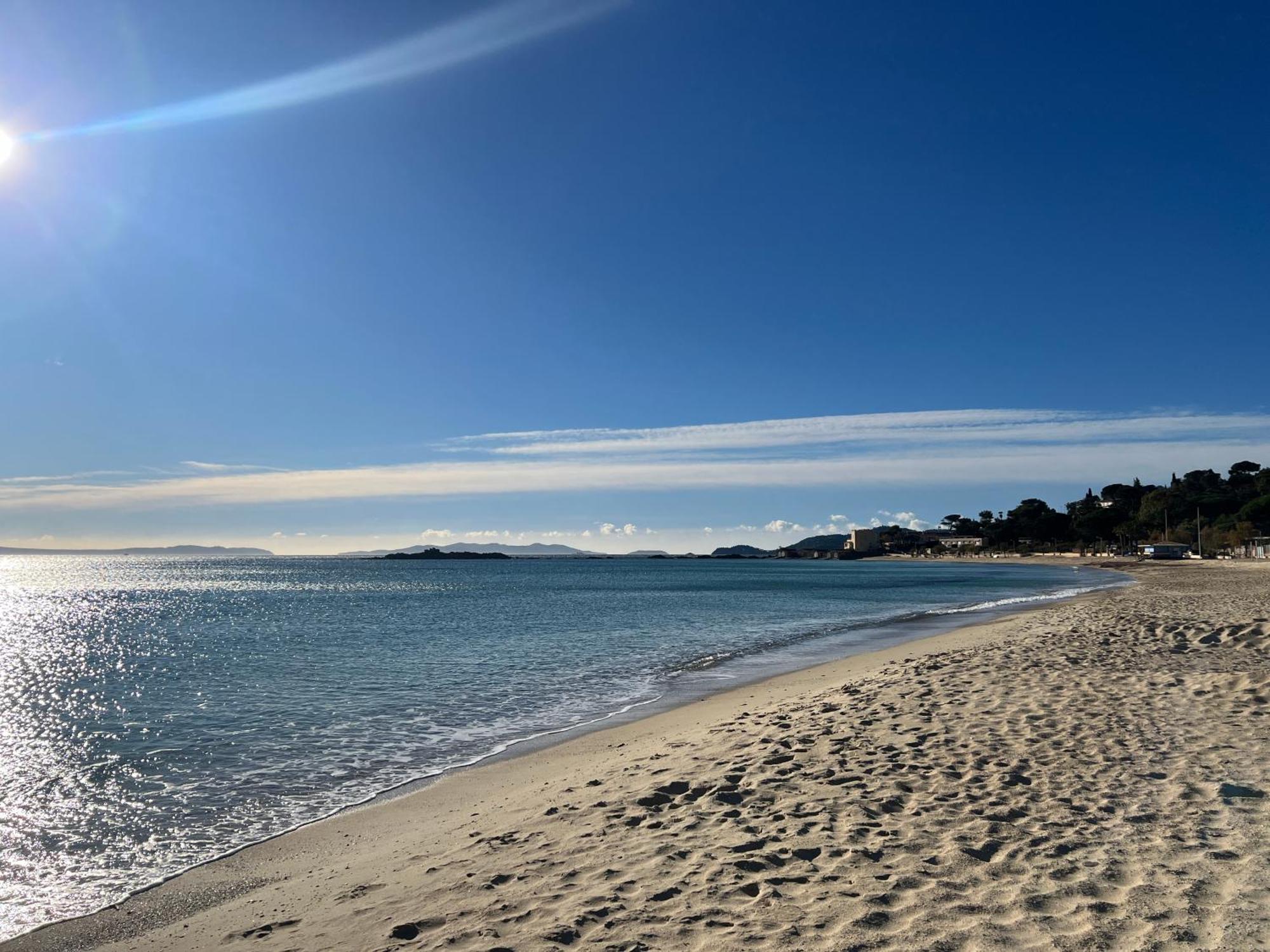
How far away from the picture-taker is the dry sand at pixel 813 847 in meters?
5.18

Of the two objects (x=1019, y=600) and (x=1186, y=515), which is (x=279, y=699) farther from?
(x=1186, y=515)

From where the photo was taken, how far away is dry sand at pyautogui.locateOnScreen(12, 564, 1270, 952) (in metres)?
5.18

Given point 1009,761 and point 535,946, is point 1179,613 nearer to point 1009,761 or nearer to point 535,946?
point 1009,761

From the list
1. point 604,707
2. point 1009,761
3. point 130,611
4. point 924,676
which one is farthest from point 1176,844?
point 130,611

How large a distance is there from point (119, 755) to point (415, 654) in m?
13.0

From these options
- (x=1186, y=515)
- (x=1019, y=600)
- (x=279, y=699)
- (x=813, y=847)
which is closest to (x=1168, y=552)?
(x=1186, y=515)

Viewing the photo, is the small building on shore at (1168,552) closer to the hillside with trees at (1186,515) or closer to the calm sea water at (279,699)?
the hillside with trees at (1186,515)

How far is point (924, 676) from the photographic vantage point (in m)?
15.6

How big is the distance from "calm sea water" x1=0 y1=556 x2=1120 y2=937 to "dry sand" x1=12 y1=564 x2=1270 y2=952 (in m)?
1.34

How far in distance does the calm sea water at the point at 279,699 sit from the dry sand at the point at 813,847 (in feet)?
4.40

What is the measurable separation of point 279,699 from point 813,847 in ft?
49.1

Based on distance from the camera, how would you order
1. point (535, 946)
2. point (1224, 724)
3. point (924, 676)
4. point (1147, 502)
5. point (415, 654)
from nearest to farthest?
point (535, 946), point (1224, 724), point (924, 676), point (415, 654), point (1147, 502)

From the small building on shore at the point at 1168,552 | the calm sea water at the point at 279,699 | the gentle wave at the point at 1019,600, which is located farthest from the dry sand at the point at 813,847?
the small building on shore at the point at 1168,552

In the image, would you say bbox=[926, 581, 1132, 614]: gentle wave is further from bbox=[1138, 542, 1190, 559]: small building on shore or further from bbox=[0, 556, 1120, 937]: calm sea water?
bbox=[1138, 542, 1190, 559]: small building on shore
